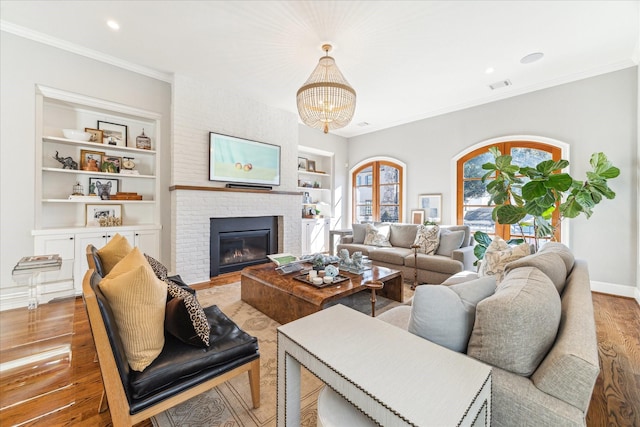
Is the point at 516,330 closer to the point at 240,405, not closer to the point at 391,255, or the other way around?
the point at 240,405

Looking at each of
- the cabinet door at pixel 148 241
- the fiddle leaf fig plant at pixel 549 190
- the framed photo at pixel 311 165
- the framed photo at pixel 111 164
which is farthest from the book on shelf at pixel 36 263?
the framed photo at pixel 311 165

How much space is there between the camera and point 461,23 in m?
2.59

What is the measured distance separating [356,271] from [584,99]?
407 cm

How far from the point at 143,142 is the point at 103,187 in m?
0.83

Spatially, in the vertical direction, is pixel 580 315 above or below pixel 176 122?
below

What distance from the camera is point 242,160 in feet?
14.6

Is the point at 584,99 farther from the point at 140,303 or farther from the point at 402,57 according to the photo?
the point at 140,303

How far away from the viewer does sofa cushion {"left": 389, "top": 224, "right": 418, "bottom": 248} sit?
451 centimetres

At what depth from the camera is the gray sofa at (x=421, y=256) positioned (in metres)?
3.56

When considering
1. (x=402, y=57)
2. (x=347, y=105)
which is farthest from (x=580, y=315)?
(x=402, y=57)

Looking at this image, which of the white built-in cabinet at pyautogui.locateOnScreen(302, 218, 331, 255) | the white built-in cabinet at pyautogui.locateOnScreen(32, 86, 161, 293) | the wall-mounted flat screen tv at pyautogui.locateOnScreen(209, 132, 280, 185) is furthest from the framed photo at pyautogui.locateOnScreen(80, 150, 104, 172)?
the white built-in cabinet at pyautogui.locateOnScreen(302, 218, 331, 255)

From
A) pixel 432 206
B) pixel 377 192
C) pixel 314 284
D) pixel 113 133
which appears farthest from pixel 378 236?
pixel 113 133

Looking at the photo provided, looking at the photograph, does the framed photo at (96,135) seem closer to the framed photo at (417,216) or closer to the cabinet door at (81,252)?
the cabinet door at (81,252)

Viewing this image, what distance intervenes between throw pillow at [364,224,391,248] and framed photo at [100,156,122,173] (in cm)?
406
